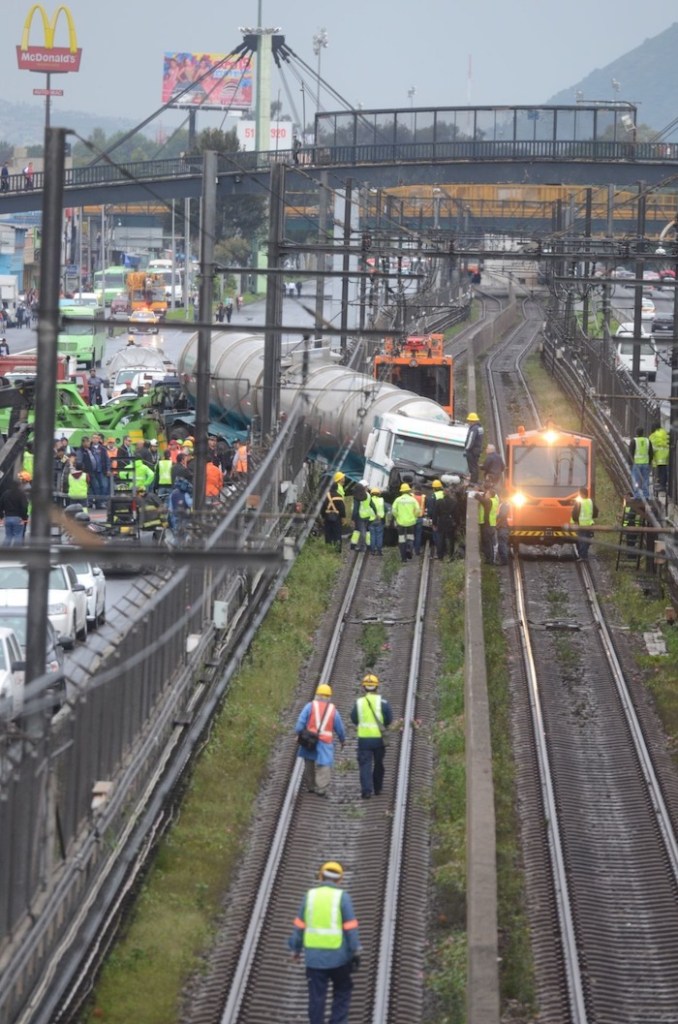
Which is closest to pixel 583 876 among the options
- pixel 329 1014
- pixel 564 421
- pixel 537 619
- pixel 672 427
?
pixel 329 1014

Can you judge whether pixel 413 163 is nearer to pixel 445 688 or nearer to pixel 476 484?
pixel 476 484

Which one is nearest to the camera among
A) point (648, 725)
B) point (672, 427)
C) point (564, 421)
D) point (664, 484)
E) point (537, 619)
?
point (648, 725)

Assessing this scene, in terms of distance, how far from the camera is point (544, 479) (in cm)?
3209

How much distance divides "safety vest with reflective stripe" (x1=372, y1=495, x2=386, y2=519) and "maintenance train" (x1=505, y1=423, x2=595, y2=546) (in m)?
2.26

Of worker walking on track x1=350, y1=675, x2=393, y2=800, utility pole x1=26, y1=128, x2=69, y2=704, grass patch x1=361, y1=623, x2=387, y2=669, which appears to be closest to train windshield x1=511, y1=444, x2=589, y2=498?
grass patch x1=361, y1=623, x2=387, y2=669

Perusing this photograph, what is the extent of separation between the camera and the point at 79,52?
407ft

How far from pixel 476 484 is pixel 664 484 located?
3560mm

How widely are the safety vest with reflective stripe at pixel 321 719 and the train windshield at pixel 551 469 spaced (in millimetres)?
14510

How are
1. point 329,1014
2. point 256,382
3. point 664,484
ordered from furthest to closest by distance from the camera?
1. point 256,382
2. point 664,484
3. point 329,1014

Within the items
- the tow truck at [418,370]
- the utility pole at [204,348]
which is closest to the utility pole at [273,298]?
the utility pole at [204,348]

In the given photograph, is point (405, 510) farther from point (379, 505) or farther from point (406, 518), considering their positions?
point (379, 505)

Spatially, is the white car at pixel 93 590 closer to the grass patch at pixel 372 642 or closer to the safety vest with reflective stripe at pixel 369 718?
the grass patch at pixel 372 642

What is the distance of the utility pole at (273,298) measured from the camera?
93.5 ft

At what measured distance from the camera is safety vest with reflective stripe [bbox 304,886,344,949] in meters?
12.4
